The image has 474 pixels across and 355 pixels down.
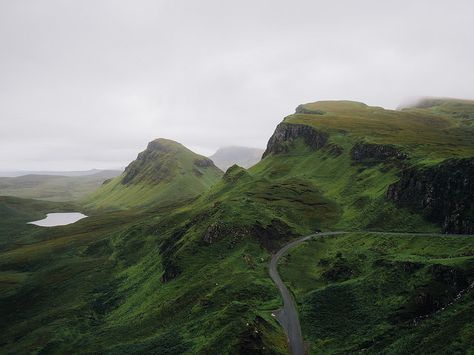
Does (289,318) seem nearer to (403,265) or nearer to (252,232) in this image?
(403,265)

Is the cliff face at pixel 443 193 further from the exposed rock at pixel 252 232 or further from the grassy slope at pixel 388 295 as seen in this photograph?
the exposed rock at pixel 252 232

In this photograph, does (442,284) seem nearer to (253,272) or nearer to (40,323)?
(253,272)

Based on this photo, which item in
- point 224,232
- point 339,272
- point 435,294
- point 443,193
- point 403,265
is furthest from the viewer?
point 224,232

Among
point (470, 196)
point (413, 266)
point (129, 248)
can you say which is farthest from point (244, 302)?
point (129, 248)

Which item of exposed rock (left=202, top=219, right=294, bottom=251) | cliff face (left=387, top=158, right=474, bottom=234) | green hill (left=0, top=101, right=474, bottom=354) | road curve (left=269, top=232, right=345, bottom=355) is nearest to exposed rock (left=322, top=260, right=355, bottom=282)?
green hill (left=0, top=101, right=474, bottom=354)

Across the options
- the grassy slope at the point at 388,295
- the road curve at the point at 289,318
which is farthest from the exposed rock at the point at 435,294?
the road curve at the point at 289,318

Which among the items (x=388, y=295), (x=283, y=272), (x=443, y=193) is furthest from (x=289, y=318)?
(x=443, y=193)

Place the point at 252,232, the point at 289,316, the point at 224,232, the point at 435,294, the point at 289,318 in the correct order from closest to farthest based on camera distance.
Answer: the point at 435,294 → the point at 289,318 → the point at 289,316 → the point at 252,232 → the point at 224,232
